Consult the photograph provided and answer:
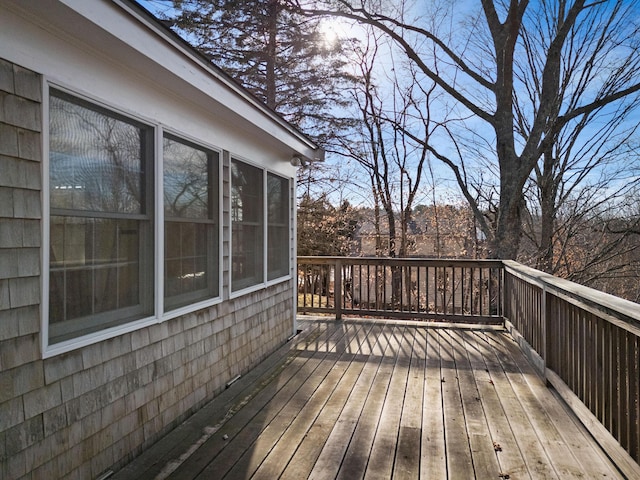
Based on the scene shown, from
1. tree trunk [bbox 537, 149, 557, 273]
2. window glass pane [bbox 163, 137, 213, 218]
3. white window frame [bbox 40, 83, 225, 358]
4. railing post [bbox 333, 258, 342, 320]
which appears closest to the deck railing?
railing post [bbox 333, 258, 342, 320]

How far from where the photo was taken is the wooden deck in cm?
227

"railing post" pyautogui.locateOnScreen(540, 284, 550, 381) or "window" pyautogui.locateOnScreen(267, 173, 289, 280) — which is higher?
"window" pyautogui.locateOnScreen(267, 173, 289, 280)

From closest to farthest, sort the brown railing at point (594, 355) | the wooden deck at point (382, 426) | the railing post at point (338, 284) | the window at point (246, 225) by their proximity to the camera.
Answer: the brown railing at point (594, 355), the wooden deck at point (382, 426), the window at point (246, 225), the railing post at point (338, 284)

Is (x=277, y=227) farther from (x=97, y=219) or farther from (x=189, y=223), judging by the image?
(x=97, y=219)

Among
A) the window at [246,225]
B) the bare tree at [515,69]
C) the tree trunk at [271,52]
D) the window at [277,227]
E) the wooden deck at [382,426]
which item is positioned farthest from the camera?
the tree trunk at [271,52]

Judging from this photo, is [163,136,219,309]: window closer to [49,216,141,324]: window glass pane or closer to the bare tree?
[49,216,141,324]: window glass pane

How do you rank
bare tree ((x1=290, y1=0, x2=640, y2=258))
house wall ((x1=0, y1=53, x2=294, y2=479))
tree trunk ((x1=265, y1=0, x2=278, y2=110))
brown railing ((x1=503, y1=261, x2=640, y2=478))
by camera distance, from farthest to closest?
tree trunk ((x1=265, y1=0, x2=278, y2=110)) < bare tree ((x1=290, y1=0, x2=640, y2=258)) < brown railing ((x1=503, y1=261, x2=640, y2=478)) < house wall ((x1=0, y1=53, x2=294, y2=479))

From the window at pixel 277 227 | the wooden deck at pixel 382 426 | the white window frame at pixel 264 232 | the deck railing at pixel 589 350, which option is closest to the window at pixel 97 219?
the wooden deck at pixel 382 426

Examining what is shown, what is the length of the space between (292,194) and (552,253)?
6.82 m

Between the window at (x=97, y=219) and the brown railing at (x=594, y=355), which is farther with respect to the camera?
the brown railing at (x=594, y=355)

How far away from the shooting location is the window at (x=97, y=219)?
1.95 meters

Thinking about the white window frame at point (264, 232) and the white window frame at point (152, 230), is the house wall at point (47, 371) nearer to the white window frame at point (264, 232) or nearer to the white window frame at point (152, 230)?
the white window frame at point (152, 230)

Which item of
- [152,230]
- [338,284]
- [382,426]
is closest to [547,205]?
[338,284]

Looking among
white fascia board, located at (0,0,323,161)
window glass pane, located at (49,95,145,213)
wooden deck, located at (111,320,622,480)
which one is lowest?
wooden deck, located at (111,320,622,480)
